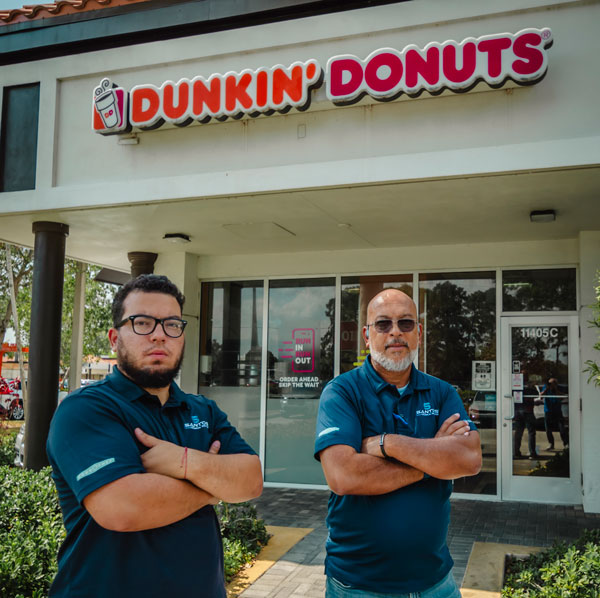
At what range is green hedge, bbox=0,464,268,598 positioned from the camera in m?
4.13

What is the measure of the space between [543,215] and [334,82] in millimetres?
2823

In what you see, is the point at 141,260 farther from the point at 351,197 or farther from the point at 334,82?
the point at 334,82

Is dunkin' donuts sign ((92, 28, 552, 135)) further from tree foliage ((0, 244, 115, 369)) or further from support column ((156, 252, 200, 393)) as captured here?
tree foliage ((0, 244, 115, 369))

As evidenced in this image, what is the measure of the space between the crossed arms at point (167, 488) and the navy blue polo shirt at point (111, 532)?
0.04 m

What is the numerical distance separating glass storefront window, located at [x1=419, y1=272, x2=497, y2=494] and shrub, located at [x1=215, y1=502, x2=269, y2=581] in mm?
3485

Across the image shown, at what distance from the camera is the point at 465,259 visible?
29.2 ft

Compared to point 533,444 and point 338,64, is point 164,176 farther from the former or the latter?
point 533,444

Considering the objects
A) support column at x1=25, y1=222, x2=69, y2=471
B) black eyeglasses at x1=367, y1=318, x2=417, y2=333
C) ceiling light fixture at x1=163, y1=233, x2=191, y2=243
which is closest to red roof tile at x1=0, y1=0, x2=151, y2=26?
support column at x1=25, y1=222, x2=69, y2=471

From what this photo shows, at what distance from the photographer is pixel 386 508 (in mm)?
2654

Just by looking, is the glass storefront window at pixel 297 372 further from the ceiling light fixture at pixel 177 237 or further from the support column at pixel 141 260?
the support column at pixel 141 260

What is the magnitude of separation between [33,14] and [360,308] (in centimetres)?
574

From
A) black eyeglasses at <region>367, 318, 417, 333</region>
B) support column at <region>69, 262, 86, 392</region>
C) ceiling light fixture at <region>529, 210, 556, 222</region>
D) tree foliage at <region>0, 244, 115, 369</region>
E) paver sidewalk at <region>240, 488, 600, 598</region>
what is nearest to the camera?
black eyeglasses at <region>367, 318, 417, 333</region>

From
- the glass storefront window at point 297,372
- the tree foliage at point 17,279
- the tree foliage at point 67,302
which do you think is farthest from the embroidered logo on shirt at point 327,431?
the tree foliage at point 17,279

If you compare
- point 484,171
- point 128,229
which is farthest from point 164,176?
point 484,171
